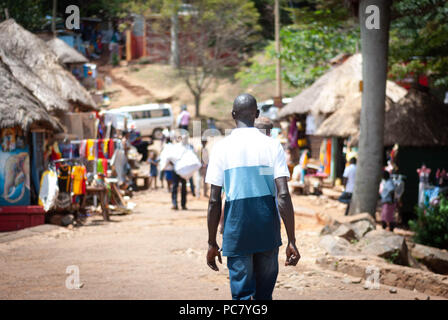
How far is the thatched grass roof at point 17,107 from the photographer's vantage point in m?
10.9

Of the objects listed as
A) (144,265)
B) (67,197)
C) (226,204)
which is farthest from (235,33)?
(226,204)

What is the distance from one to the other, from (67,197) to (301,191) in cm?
886

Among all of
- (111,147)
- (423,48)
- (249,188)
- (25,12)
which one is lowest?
(249,188)

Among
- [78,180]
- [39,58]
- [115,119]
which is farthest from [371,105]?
[39,58]

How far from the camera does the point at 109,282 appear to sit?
701cm

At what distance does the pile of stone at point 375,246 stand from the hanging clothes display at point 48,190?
5181 millimetres

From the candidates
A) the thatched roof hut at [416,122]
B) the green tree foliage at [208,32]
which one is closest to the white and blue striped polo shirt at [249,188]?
the thatched roof hut at [416,122]

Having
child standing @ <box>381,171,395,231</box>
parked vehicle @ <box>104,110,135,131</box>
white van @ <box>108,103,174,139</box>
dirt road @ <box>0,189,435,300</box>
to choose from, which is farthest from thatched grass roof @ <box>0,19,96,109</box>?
white van @ <box>108,103,174,139</box>

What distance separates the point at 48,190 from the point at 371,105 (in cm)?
664

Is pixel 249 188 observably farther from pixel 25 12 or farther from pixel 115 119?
pixel 25 12

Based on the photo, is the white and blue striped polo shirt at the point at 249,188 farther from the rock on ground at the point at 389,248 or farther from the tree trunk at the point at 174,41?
the tree trunk at the point at 174,41

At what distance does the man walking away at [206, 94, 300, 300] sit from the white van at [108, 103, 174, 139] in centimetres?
2804

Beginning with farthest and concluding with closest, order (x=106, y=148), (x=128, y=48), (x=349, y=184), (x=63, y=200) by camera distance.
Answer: (x=128, y=48) → (x=106, y=148) → (x=349, y=184) → (x=63, y=200)

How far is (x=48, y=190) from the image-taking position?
38.0 feet
